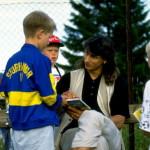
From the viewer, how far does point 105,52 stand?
13.4 feet

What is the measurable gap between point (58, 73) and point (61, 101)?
3.21 feet

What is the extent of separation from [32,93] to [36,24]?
17.9 inches

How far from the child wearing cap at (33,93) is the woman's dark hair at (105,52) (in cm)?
50

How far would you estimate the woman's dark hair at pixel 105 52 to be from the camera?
4.08m

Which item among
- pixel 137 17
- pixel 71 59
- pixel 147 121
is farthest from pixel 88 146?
pixel 71 59

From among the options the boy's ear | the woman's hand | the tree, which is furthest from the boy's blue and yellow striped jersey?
the tree

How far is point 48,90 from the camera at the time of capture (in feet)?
11.5

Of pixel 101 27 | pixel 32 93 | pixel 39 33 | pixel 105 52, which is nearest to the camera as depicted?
pixel 32 93

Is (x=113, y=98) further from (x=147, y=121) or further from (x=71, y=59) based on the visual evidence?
(x=71, y=59)

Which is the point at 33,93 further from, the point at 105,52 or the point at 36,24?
the point at 105,52

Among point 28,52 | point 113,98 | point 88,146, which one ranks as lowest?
point 88,146

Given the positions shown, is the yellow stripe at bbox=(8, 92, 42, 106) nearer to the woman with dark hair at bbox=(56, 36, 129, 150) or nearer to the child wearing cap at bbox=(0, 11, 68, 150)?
the child wearing cap at bbox=(0, 11, 68, 150)

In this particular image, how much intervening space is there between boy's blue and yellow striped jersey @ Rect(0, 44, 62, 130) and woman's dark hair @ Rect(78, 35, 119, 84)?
58cm

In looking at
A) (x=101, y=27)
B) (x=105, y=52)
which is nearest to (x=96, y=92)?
(x=105, y=52)
